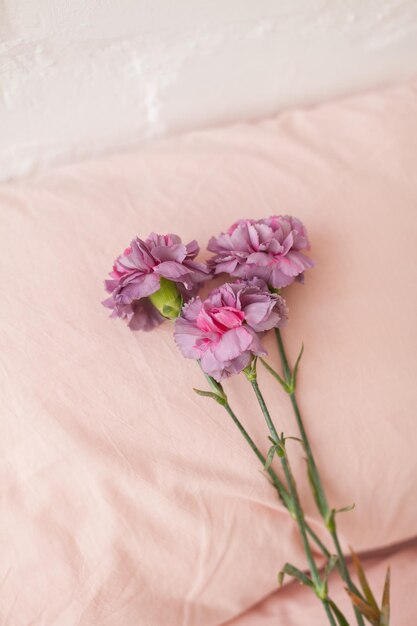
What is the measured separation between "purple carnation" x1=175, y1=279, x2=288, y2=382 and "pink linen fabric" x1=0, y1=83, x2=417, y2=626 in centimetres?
8

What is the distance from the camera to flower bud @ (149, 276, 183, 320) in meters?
0.49

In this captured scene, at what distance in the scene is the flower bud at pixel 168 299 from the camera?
A: 49 cm

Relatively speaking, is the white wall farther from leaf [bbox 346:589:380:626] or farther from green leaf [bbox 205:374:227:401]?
leaf [bbox 346:589:380:626]

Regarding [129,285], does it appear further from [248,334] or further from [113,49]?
[113,49]

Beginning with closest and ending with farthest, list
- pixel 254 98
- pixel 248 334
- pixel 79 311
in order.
→ pixel 248 334 < pixel 79 311 < pixel 254 98

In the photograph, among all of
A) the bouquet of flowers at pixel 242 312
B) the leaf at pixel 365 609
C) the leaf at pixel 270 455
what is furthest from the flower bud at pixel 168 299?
the leaf at pixel 365 609

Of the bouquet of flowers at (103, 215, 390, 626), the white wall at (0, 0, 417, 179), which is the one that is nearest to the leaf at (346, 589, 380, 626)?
the bouquet of flowers at (103, 215, 390, 626)

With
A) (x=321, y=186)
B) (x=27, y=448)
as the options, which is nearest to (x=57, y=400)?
(x=27, y=448)

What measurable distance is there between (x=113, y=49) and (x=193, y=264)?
0.29 meters

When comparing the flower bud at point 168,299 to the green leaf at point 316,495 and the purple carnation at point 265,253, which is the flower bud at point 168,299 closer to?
the purple carnation at point 265,253

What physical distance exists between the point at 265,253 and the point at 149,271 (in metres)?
0.10

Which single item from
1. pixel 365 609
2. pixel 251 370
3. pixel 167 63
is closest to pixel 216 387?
pixel 251 370

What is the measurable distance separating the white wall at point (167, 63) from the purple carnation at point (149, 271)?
0.85ft

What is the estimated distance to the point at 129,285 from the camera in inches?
19.0
